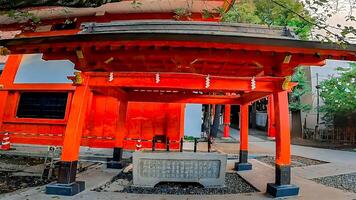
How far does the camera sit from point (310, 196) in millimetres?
6441

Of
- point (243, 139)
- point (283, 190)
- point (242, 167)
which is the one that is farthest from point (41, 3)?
point (242, 167)

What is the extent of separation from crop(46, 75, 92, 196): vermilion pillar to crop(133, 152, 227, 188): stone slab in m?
1.50

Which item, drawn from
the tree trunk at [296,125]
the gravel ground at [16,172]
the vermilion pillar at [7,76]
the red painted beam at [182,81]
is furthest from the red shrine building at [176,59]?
the tree trunk at [296,125]

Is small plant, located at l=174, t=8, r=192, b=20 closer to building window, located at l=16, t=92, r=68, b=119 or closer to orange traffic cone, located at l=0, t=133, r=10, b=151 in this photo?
building window, located at l=16, t=92, r=68, b=119

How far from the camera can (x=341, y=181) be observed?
838 centimetres

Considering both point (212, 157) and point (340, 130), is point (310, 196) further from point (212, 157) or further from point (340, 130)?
point (340, 130)

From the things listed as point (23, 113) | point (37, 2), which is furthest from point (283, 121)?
point (23, 113)

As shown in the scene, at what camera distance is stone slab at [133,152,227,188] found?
715 cm

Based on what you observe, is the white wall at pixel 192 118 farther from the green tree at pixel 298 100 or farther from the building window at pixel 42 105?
the green tree at pixel 298 100

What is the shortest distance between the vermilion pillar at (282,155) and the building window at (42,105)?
10.1 metres

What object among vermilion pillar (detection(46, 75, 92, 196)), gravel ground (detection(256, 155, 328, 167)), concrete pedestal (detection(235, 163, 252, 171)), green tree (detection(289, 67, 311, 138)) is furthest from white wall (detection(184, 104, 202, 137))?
vermilion pillar (detection(46, 75, 92, 196))

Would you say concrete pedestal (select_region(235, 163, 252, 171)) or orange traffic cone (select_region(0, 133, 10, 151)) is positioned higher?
orange traffic cone (select_region(0, 133, 10, 151))

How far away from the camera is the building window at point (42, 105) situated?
13469 millimetres

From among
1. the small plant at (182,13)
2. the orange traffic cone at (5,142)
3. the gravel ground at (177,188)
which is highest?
the small plant at (182,13)
